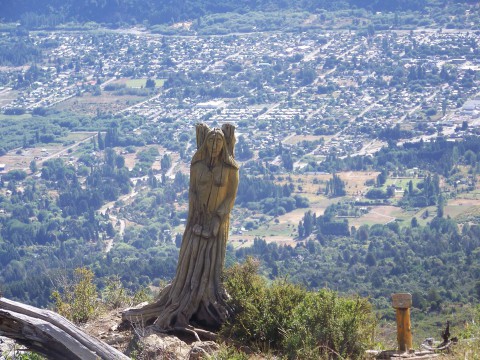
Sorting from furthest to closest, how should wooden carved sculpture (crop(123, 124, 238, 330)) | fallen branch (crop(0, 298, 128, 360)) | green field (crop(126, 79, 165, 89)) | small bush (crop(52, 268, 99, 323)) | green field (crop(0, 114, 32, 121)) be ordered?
green field (crop(126, 79, 165, 89)) < green field (crop(0, 114, 32, 121)) < small bush (crop(52, 268, 99, 323)) < wooden carved sculpture (crop(123, 124, 238, 330)) < fallen branch (crop(0, 298, 128, 360))

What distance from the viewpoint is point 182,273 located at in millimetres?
21188

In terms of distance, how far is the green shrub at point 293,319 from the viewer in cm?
1986

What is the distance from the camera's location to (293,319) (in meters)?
20.4

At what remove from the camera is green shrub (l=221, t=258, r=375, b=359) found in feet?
65.2

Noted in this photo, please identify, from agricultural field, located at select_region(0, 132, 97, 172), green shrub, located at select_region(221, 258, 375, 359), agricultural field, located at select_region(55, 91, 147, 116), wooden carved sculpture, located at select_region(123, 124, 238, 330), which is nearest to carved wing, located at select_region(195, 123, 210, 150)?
wooden carved sculpture, located at select_region(123, 124, 238, 330)

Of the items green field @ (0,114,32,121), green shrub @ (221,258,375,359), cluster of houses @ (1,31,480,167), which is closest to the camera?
green shrub @ (221,258,375,359)

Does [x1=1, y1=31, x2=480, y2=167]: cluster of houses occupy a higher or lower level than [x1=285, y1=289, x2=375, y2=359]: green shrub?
lower

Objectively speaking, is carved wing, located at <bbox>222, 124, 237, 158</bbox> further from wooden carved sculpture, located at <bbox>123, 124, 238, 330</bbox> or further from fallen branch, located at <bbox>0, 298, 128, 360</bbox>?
fallen branch, located at <bbox>0, 298, 128, 360</bbox>

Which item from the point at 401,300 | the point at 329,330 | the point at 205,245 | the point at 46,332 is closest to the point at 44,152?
the point at 205,245

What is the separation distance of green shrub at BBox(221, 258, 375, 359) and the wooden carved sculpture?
39 centimetres

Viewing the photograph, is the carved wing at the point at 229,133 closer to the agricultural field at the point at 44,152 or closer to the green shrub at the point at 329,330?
the green shrub at the point at 329,330

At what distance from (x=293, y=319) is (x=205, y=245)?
1830mm

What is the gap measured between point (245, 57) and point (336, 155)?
6571cm

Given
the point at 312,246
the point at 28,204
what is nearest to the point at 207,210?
the point at 312,246
